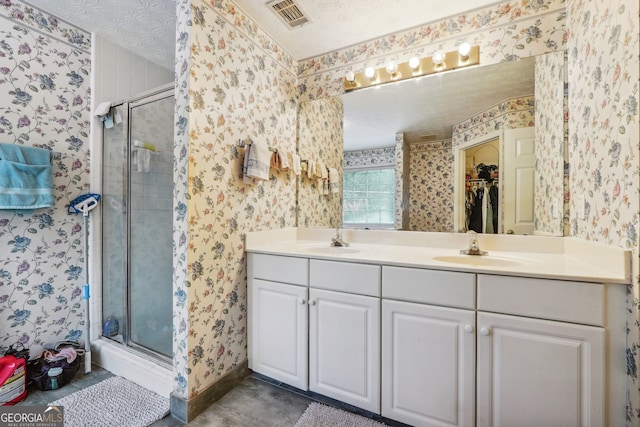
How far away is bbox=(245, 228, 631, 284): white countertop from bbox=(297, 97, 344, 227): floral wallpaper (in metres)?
0.12

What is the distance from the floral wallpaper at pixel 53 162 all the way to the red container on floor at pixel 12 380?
20 cm

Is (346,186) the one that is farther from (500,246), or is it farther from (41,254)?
(41,254)

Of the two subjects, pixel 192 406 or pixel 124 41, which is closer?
pixel 192 406

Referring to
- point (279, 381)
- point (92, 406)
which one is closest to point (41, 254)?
point (92, 406)

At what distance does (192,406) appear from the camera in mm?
1409

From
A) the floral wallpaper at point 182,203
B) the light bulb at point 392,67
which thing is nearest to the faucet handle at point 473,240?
the light bulb at point 392,67

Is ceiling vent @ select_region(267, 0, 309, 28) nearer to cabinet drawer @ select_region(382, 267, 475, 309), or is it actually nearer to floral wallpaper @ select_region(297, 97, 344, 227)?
floral wallpaper @ select_region(297, 97, 344, 227)

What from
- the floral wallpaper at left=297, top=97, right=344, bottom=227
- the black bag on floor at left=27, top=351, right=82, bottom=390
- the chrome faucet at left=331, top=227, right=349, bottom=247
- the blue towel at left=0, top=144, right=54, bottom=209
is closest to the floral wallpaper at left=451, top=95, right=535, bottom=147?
the floral wallpaper at left=297, top=97, right=344, bottom=227

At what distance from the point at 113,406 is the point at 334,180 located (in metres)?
1.90

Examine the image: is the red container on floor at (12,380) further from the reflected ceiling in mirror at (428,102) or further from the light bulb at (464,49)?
the light bulb at (464,49)

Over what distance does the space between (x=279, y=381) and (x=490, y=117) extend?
2019 millimetres

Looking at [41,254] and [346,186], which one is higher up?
[346,186]

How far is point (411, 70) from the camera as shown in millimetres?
1805

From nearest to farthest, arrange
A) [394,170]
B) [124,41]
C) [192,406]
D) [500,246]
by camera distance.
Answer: [192,406] < [500,246] < [394,170] < [124,41]
